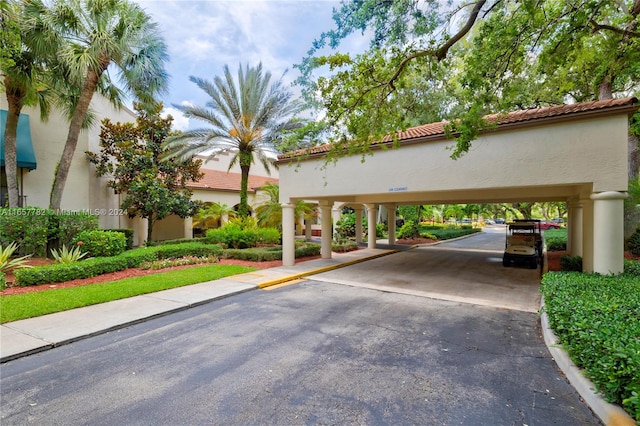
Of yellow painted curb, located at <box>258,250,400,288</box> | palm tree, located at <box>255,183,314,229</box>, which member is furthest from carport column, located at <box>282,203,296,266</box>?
palm tree, located at <box>255,183,314,229</box>

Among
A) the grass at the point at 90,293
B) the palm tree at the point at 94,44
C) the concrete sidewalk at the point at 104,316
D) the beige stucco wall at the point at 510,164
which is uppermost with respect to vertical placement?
the palm tree at the point at 94,44

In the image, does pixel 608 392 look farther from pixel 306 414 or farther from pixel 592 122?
pixel 592 122

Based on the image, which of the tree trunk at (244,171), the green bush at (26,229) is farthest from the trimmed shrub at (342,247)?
the green bush at (26,229)

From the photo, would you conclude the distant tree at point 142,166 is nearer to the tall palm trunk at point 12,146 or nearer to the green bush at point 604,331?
the tall palm trunk at point 12,146

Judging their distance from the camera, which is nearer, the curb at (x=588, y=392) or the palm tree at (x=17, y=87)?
the curb at (x=588, y=392)

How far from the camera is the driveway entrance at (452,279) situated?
8648mm

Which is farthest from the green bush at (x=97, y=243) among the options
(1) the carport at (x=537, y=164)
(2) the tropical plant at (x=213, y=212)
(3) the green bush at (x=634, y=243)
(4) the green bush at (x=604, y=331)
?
(3) the green bush at (x=634, y=243)

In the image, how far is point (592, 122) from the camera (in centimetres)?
748

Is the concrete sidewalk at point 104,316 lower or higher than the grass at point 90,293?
lower

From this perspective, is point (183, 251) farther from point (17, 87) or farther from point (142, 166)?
point (17, 87)

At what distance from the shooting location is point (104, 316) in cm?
665

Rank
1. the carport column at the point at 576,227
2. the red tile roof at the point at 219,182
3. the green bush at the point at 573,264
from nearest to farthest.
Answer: the green bush at the point at 573,264
the carport column at the point at 576,227
the red tile roof at the point at 219,182

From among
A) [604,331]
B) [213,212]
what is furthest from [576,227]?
[213,212]

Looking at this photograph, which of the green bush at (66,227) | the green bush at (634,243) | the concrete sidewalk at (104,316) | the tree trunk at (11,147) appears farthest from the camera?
the green bush at (634,243)
